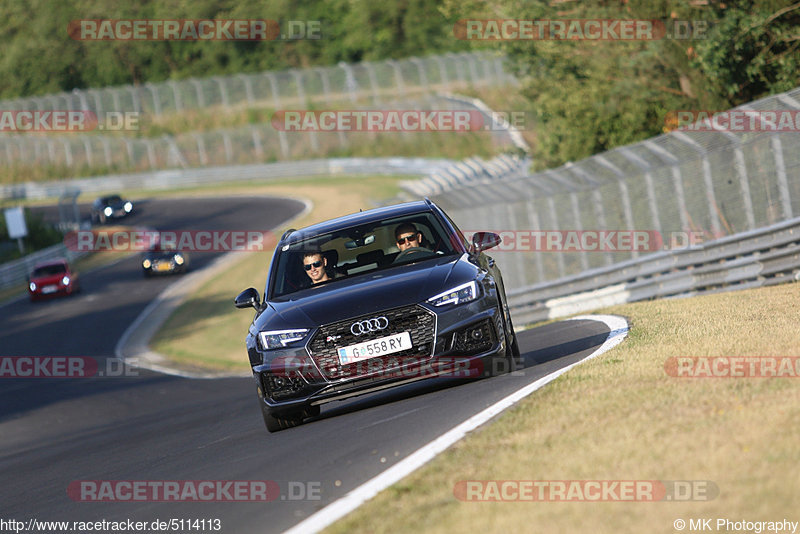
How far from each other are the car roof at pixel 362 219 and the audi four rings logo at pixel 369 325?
1581 millimetres

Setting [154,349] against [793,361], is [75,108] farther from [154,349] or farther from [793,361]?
[793,361]

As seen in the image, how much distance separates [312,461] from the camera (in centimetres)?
782

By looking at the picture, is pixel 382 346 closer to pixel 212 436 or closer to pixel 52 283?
pixel 212 436

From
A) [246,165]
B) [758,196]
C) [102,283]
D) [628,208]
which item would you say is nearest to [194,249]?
[102,283]

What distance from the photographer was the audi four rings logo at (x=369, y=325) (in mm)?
9227

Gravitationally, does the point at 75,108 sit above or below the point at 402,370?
above

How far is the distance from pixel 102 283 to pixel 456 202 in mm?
23018

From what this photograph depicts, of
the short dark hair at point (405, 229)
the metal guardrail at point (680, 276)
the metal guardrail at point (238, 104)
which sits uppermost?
the metal guardrail at point (238, 104)
